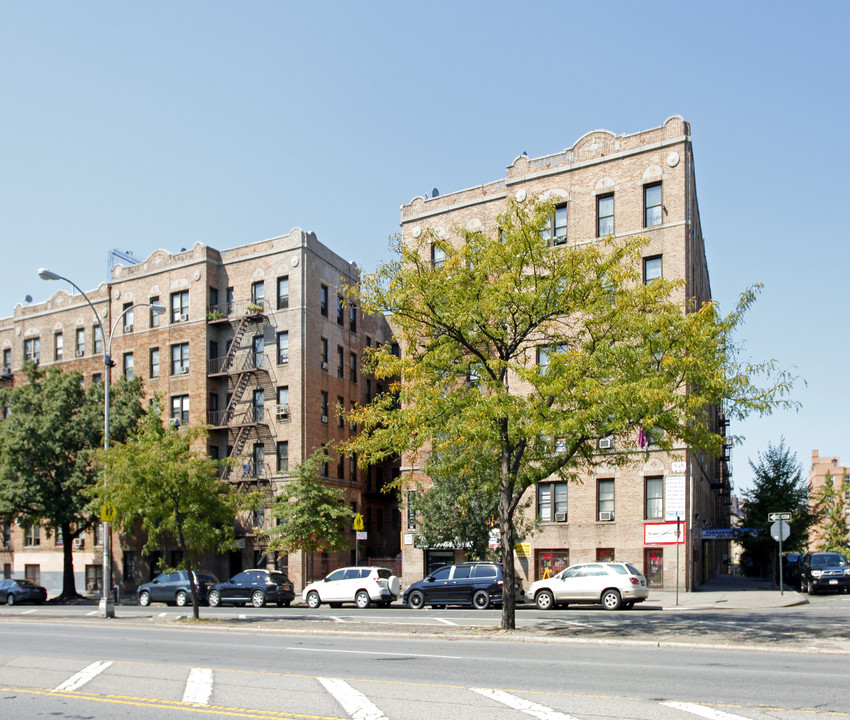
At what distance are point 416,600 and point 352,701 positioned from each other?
69.7 feet

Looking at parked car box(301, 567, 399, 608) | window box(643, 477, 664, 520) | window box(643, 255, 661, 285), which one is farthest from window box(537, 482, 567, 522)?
window box(643, 255, 661, 285)

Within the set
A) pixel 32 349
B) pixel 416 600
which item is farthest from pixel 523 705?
pixel 32 349

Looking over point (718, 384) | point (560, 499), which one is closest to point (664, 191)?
point (560, 499)

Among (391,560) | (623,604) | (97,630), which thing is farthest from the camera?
(391,560)

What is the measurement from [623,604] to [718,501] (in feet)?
142

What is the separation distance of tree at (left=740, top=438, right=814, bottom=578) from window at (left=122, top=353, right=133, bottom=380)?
120 ft

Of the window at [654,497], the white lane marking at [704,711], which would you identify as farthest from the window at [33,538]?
the white lane marking at [704,711]

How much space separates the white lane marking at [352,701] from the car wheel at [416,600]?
19286 mm

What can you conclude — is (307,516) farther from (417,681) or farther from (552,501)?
(417,681)

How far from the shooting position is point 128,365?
50938 millimetres

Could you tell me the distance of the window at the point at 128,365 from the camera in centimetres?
5059

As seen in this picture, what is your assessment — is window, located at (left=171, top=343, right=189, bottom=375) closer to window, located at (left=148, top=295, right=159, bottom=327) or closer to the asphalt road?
window, located at (left=148, top=295, right=159, bottom=327)

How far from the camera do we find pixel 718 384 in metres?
17.3

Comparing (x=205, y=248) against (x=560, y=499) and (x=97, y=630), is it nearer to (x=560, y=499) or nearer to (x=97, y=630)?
(x=560, y=499)
